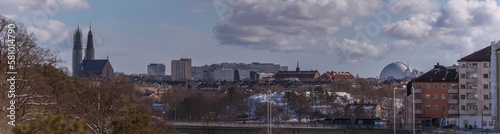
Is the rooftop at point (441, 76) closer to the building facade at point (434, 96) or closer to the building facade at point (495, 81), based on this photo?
the building facade at point (434, 96)

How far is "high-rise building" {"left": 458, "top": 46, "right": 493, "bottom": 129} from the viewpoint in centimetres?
8431

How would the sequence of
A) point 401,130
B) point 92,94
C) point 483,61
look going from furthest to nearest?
point 483,61, point 401,130, point 92,94

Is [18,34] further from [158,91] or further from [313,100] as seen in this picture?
[158,91]

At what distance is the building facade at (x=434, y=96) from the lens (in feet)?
300

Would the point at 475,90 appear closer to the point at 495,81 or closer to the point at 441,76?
the point at 441,76

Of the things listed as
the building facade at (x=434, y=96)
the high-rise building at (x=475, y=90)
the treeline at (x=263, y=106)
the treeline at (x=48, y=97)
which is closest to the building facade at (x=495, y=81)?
the high-rise building at (x=475, y=90)

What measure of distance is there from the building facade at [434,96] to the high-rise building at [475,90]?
12.7 ft

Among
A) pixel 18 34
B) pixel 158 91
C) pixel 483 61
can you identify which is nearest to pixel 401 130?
pixel 483 61

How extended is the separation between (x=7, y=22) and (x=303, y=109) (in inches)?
3289

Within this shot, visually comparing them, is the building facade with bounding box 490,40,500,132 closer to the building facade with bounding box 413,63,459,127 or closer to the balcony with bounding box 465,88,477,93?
the balcony with bounding box 465,88,477,93

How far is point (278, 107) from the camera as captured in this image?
12162cm

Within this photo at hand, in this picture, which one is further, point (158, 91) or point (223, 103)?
point (158, 91)

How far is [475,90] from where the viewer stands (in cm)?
8594

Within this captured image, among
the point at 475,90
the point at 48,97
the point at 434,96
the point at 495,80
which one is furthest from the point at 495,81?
the point at 48,97
